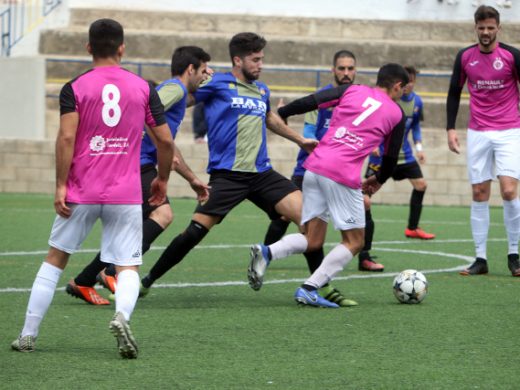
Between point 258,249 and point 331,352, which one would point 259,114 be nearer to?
point 258,249

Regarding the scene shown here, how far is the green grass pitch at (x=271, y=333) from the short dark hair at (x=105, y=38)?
62.6 inches

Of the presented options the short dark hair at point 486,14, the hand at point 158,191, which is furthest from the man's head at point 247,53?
the short dark hair at point 486,14

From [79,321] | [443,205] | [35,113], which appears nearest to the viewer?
[79,321]

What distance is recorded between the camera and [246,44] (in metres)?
8.12

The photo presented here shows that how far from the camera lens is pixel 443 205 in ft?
61.8

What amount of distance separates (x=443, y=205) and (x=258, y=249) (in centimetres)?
1143

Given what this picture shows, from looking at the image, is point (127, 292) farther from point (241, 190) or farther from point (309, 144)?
point (309, 144)

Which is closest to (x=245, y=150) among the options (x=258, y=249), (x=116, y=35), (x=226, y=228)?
(x=258, y=249)

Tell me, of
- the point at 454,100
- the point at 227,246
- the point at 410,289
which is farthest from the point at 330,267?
the point at 227,246

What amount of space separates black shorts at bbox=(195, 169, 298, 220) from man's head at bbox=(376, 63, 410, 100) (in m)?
1.06

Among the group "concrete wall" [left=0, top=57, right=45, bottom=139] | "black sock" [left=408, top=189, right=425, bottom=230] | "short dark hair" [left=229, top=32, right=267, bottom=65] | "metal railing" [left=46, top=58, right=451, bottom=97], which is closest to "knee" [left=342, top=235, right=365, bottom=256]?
"short dark hair" [left=229, top=32, right=267, bottom=65]

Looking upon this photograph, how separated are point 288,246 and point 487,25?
9.43 feet

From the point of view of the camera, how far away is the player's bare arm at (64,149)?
5.80 metres

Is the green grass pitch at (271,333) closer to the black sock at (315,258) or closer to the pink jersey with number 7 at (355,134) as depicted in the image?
the black sock at (315,258)
